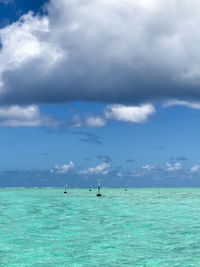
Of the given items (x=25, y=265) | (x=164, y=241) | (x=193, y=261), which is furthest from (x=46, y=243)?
(x=193, y=261)

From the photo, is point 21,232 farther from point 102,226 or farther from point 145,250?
point 145,250

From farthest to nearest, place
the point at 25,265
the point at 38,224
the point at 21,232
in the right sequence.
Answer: the point at 38,224 → the point at 21,232 → the point at 25,265

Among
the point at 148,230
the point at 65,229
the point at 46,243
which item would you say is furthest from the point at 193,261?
the point at 65,229

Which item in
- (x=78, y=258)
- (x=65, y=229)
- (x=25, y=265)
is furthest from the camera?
(x=65, y=229)

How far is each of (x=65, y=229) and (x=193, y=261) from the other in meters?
15.0

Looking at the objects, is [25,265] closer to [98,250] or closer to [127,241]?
[98,250]

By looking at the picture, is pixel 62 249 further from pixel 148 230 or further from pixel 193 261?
pixel 148 230

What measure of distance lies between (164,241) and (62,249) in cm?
727

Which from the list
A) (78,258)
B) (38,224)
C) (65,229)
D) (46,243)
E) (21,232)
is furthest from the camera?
(38,224)

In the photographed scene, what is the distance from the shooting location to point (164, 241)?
2502 centimetres

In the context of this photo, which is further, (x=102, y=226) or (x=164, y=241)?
(x=102, y=226)

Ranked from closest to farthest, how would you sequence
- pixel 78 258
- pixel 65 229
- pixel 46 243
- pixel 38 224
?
pixel 78 258, pixel 46 243, pixel 65 229, pixel 38 224

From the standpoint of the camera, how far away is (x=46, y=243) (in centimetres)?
2422

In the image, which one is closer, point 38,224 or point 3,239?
point 3,239
